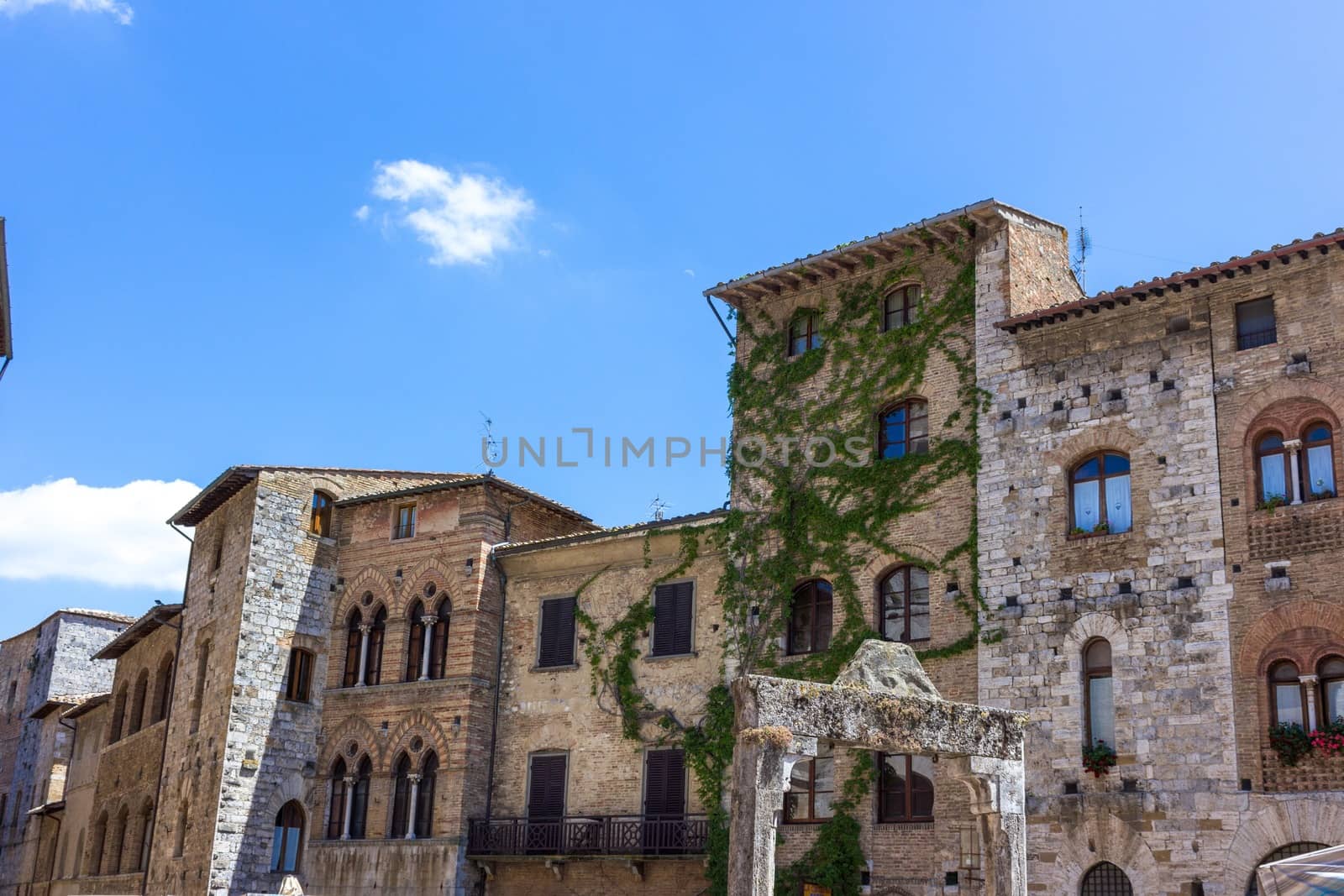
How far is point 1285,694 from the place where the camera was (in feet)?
61.8

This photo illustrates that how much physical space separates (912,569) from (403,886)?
11483 millimetres

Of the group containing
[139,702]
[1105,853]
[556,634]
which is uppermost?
[556,634]

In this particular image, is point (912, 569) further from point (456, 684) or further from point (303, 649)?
point (303, 649)

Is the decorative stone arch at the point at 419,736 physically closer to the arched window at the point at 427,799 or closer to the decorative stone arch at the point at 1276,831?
the arched window at the point at 427,799

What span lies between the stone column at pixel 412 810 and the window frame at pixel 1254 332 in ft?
54.3

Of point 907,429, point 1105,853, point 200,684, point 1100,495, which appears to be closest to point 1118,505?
point 1100,495

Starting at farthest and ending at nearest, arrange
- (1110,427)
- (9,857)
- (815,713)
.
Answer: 1. (9,857)
2. (1110,427)
3. (815,713)

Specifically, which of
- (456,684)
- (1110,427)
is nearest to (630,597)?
(456,684)

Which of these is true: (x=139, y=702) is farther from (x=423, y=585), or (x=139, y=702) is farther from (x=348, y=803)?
(x=423, y=585)

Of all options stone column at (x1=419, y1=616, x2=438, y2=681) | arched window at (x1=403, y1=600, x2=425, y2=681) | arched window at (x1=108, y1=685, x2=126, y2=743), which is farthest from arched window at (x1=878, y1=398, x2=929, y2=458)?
arched window at (x1=108, y1=685, x2=126, y2=743)

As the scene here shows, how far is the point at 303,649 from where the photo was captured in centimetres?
2970

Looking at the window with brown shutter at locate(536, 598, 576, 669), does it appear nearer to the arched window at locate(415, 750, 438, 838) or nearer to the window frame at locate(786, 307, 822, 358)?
the arched window at locate(415, 750, 438, 838)

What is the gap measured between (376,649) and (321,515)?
10.8 feet

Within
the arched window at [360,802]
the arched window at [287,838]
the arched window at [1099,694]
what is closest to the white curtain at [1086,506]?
the arched window at [1099,694]
